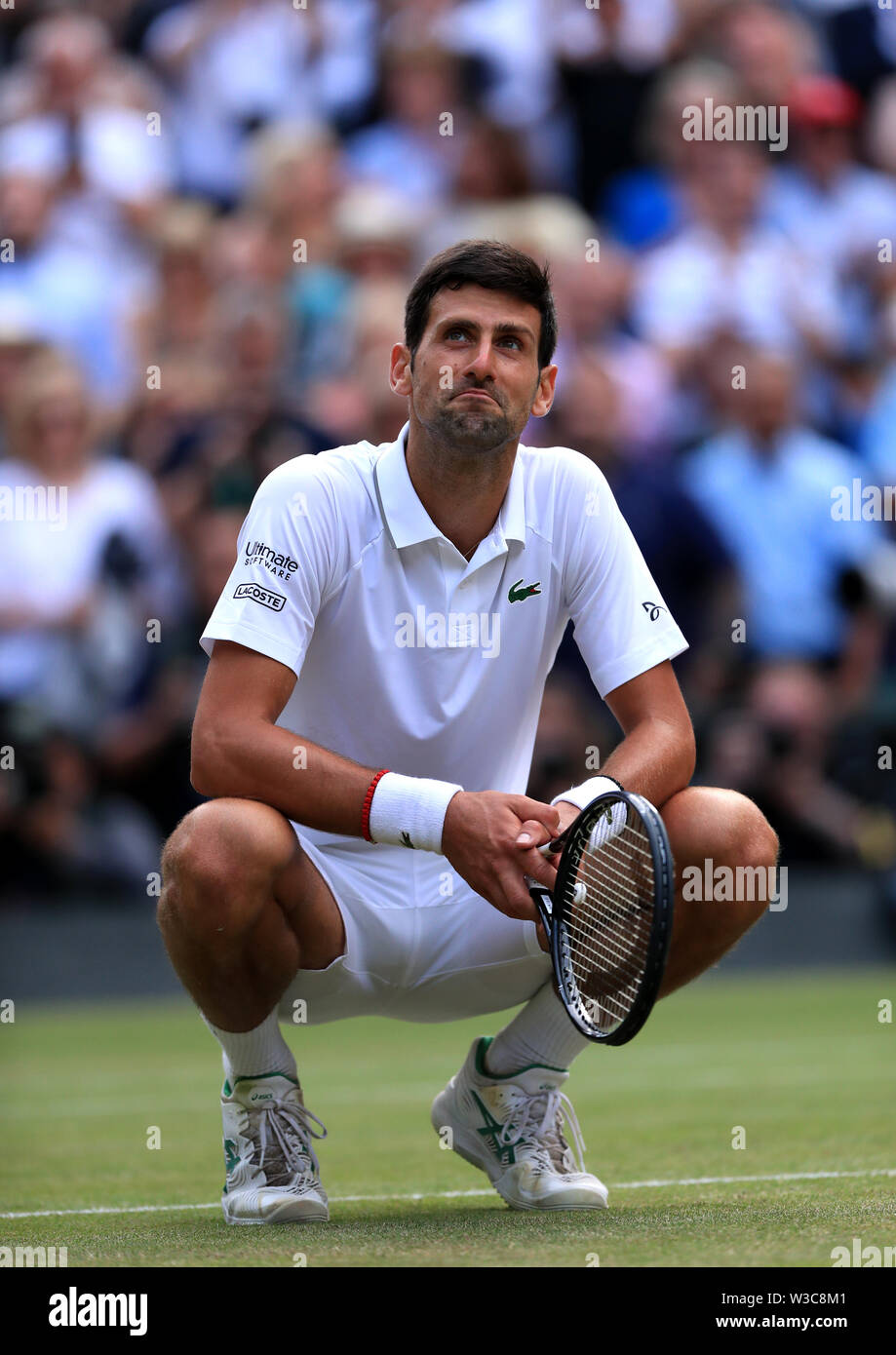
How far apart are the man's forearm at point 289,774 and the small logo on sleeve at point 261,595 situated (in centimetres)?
23

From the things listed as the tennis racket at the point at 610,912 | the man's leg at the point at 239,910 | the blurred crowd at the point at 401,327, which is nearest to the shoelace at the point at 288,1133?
the man's leg at the point at 239,910

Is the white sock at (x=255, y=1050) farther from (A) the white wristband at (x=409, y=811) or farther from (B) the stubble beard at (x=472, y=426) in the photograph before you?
(B) the stubble beard at (x=472, y=426)

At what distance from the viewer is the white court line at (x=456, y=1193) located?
12.8 feet

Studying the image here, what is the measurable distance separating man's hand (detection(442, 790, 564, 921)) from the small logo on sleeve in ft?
1.74

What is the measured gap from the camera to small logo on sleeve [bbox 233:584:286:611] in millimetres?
3809

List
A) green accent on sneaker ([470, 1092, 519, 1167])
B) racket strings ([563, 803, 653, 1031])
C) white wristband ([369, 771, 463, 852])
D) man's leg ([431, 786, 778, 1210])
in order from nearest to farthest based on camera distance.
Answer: racket strings ([563, 803, 653, 1031]), white wristband ([369, 771, 463, 852]), man's leg ([431, 786, 778, 1210]), green accent on sneaker ([470, 1092, 519, 1167])

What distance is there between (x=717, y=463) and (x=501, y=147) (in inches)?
96.8

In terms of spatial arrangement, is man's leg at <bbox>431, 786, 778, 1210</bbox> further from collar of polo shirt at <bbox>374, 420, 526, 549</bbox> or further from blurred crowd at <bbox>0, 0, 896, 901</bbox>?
blurred crowd at <bbox>0, 0, 896, 901</bbox>

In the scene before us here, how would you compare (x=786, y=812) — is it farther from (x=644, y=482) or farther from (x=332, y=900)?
(x=332, y=900)

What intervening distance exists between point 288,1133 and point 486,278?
1.70m

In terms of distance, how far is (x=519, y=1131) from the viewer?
158 inches

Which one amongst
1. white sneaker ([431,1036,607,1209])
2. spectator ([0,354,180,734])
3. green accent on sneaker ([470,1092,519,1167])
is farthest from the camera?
spectator ([0,354,180,734])

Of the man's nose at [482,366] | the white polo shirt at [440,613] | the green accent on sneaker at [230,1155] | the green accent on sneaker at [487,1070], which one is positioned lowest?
the green accent on sneaker at [230,1155]

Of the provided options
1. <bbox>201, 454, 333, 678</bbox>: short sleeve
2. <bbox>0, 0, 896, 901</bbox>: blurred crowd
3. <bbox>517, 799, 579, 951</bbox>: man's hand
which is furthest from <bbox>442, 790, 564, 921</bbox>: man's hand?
<bbox>0, 0, 896, 901</bbox>: blurred crowd
